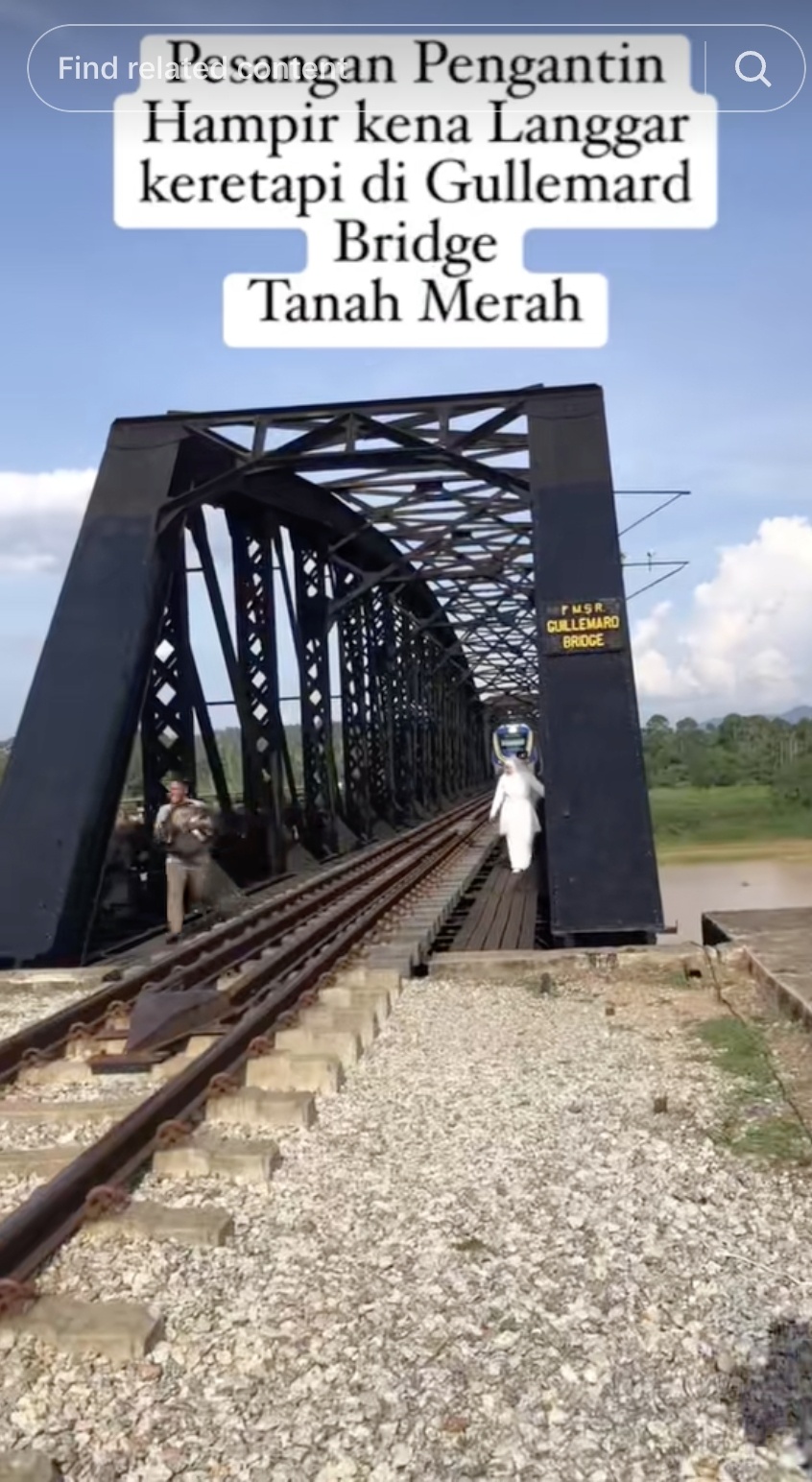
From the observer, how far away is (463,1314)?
131 inches

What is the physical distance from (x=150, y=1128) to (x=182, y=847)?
6633mm

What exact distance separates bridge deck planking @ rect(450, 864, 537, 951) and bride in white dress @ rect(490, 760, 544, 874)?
0.58 m

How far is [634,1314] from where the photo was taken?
10.9 feet

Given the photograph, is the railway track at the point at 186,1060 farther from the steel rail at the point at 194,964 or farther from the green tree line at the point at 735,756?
the green tree line at the point at 735,756

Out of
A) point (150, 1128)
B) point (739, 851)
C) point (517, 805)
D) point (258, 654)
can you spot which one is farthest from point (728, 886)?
point (150, 1128)

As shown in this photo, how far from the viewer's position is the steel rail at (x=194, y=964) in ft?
21.2

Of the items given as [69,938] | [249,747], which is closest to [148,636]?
[69,938]

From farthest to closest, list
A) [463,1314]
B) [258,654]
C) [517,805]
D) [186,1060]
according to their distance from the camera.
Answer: [258,654]
[517,805]
[186,1060]
[463,1314]

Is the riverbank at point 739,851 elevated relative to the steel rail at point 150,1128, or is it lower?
lower

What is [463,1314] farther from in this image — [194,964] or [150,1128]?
[194,964]

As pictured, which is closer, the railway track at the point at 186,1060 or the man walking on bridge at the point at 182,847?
the railway track at the point at 186,1060

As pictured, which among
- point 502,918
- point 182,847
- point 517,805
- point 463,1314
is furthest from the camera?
point 517,805

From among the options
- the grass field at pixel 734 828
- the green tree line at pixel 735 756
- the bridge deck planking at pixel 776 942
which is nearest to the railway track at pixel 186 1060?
the bridge deck planking at pixel 776 942

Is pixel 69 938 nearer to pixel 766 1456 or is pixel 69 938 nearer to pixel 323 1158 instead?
pixel 323 1158
